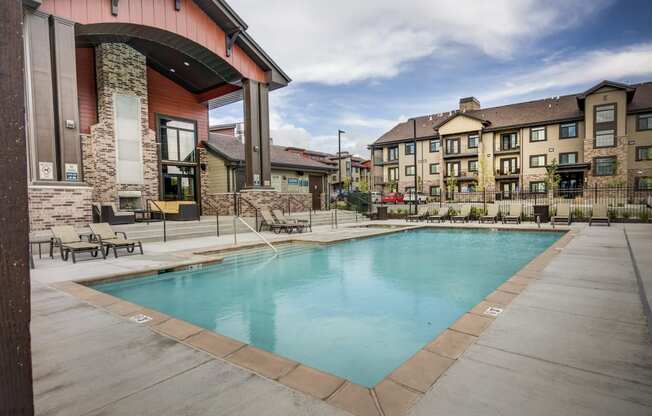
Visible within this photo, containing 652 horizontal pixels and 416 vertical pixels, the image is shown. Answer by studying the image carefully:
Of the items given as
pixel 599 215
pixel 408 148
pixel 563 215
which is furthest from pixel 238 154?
pixel 408 148

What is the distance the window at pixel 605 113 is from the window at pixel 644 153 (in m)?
3.44

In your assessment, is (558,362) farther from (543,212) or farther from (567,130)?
(567,130)

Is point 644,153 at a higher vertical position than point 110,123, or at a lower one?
lower

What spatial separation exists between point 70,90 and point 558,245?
14.2 m

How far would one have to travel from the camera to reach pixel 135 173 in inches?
620

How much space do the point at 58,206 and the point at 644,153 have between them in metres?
40.1

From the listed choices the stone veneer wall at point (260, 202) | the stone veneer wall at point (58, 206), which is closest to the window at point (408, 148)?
the stone veneer wall at point (260, 202)

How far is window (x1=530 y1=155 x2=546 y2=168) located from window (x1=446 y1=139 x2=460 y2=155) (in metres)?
7.13

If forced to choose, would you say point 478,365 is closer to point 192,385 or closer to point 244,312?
point 192,385

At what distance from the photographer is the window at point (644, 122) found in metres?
29.1

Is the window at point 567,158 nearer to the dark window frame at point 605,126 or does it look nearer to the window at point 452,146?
the dark window frame at point 605,126

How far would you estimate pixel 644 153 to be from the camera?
2920 cm

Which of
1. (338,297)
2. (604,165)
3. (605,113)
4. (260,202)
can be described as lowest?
(338,297)

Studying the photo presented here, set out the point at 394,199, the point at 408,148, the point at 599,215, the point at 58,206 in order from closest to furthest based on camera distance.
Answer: the point at 58,206 → the point at 599,215 → the point at 394,199 → the point at 408,148
